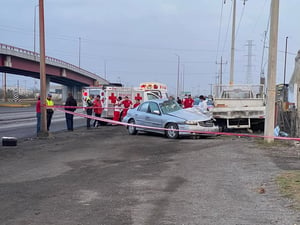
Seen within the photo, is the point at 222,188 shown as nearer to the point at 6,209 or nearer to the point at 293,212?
the point at 293,212

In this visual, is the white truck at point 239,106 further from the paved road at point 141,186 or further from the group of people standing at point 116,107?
the group of people standing at point 116,107

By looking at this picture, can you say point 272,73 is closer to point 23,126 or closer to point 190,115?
point 190,115

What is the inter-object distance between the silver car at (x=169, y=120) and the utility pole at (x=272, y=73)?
7.46 feet

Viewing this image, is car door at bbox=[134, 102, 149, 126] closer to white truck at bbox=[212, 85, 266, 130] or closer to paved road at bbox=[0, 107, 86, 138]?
white truck at bbox=[212, 85, 266, 130]

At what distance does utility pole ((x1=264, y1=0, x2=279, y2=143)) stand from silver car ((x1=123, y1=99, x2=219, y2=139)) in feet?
7.46

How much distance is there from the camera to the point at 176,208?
5.89m

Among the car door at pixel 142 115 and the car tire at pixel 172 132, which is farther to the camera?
the car door at pixel 142 115

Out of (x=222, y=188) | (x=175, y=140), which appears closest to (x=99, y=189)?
(x=222, y=188)

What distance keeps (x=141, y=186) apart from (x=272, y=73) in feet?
26.4

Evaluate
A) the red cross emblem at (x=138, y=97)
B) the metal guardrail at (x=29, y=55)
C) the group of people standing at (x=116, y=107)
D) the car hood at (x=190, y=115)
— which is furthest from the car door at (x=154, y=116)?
the metal guardrail at (x=29, y=55)

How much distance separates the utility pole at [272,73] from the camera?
13578mm

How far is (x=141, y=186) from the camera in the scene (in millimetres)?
7340

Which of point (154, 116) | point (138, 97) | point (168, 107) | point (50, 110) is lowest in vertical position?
point (154, 116)

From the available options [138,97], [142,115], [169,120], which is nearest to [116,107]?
[138,97]
